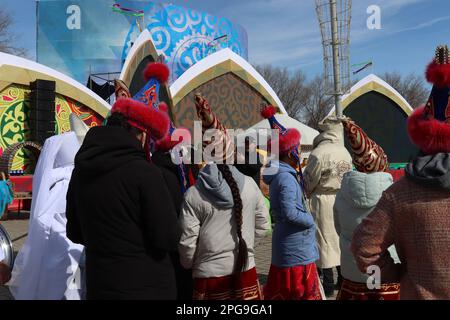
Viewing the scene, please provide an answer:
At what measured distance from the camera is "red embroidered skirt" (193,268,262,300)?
297 cm

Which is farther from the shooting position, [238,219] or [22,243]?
[22,243]

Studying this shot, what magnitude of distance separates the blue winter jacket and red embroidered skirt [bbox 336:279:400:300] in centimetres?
36

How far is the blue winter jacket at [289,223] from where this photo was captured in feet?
11.9

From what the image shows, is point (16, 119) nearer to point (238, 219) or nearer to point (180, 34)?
point (238, 219)

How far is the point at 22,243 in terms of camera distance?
26.6 feet

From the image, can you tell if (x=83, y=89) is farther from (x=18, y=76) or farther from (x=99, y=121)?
(x=18, y=76)

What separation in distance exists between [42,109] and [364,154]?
9610 mm

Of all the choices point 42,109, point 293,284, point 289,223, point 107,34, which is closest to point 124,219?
point 289,223

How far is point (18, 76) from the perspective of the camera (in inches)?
434

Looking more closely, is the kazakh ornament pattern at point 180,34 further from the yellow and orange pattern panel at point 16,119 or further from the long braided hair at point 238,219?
the long braided hair at point 238,219

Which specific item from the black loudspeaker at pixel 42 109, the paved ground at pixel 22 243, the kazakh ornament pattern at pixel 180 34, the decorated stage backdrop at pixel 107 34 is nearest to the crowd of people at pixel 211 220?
the paved ground at pixel 22 243

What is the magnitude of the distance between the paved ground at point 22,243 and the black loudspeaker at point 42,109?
2186 mm
